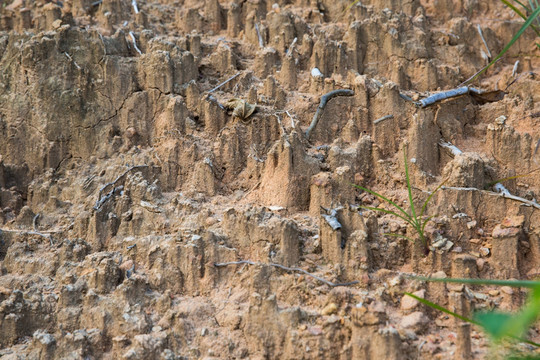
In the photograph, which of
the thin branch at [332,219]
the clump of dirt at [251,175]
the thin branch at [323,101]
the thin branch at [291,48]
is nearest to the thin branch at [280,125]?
the clump of dirt at [251,175]

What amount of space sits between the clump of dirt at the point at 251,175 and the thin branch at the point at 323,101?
0.09m

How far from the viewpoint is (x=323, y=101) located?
20.0 ft

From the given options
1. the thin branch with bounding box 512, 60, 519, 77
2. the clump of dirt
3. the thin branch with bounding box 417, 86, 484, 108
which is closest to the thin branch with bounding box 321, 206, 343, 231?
the clump of dirt

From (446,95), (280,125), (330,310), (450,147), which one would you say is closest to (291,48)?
(280,125)

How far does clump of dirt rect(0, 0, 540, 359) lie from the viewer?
180 inches

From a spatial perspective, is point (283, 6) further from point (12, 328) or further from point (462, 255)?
point (12, 328)

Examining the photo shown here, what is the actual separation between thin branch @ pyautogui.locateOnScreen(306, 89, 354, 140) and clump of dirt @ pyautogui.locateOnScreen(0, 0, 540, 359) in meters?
0.09

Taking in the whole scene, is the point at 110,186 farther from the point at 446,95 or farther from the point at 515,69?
the point at 515,69

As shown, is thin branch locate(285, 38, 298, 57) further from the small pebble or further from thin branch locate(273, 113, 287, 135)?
the small pebble

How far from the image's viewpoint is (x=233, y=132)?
586 centimetres

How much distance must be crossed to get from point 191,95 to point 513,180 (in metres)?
3.05

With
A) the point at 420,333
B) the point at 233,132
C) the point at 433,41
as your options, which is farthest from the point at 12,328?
the point at 433,41

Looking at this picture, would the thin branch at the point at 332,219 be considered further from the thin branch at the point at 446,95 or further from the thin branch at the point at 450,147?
the thin branch at the point at 446,95

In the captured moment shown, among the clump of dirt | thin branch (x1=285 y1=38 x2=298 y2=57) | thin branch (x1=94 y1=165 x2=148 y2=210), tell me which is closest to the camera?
the clump of dirt
